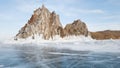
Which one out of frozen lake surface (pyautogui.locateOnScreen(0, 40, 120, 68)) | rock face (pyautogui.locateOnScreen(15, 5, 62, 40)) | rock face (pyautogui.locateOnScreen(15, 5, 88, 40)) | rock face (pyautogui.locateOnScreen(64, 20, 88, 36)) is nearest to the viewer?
frozen lake surface (pyautogui.locateOnScreen(0, 40, 120, 68))

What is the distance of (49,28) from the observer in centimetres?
10600

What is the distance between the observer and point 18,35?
330 feet

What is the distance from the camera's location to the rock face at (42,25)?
10031cm

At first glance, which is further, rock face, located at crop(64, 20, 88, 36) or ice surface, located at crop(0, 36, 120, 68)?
rock face, located at crop(64, 20, 88, 36)

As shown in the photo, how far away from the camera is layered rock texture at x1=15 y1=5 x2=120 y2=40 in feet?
331

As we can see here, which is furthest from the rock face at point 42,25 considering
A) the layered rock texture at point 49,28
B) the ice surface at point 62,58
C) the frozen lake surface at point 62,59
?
the frozen lake surface at point 62,59

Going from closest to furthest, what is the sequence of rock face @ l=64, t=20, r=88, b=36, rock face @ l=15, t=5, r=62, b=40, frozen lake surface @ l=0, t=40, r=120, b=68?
frozen lake surface @ l=0, t=40, r=120, b=68, rock face @ l=15, t=5, r=62, b=40, rock face @ l=64, t=20, r=88, b=36

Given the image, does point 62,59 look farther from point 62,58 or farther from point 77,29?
point 77,29

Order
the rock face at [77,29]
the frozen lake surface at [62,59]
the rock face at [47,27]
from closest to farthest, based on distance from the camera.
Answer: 1. the frozen lake surface at [62,59]
2. the rock face at [47,27]
3. the rock face at [77,29]

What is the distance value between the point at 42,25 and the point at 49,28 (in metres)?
3.23

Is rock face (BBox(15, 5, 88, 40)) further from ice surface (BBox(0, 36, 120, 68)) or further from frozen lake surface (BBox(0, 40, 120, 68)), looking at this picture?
frozen lake surface (BBox(0, 40, 120, 68))

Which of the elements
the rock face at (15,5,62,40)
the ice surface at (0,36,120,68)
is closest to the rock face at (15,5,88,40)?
the rock face at (15,5,62,40)

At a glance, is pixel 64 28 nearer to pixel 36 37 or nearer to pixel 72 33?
pixel 72 33

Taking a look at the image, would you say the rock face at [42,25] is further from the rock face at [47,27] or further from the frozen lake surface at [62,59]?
the frozen lake surface at [62,59]
